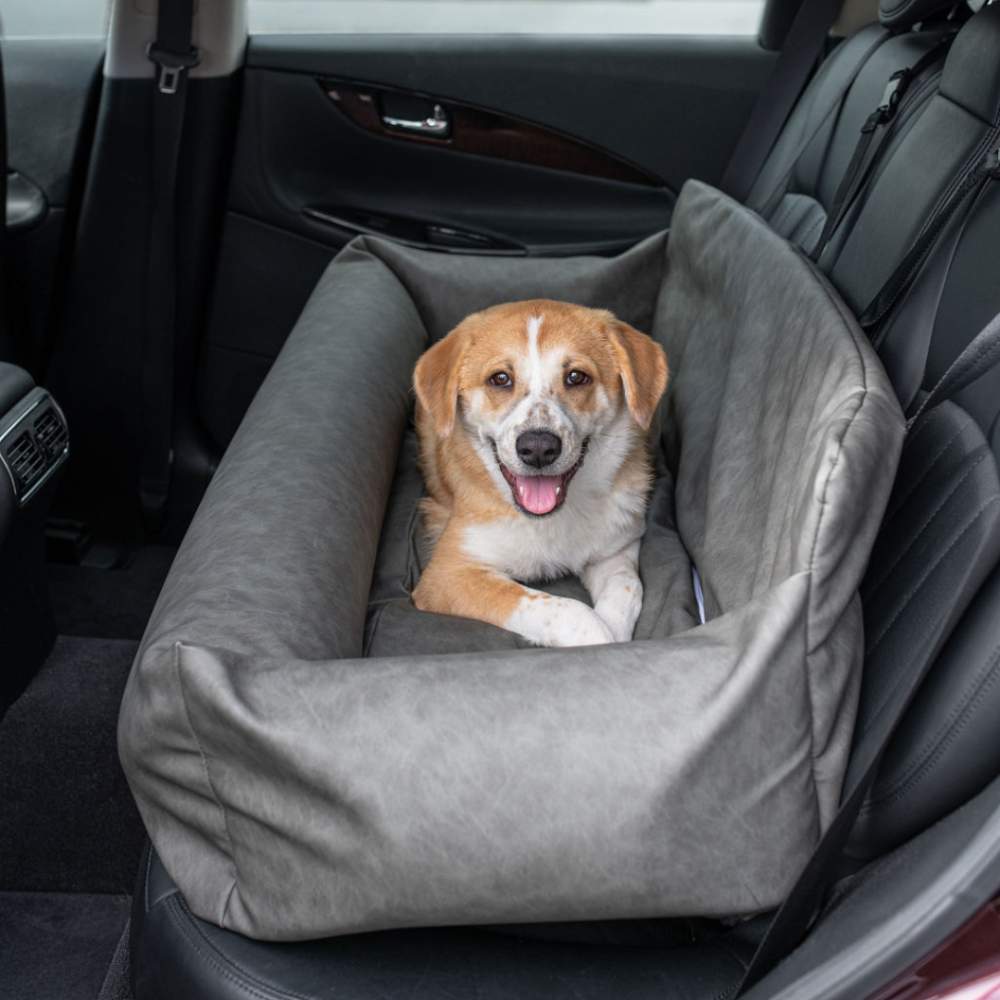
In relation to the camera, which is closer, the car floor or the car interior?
the car interior

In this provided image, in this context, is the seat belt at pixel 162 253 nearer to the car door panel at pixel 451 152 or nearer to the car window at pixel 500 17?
the car door panel at pixel 451 152

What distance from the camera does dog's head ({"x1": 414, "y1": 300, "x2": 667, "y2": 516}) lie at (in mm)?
2414

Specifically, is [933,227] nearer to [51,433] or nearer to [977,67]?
[977,67]

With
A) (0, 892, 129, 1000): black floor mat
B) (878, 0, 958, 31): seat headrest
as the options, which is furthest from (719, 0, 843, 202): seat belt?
(0, 892, 129, 1000): black floor mat

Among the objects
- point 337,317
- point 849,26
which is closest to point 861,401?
point 337,317

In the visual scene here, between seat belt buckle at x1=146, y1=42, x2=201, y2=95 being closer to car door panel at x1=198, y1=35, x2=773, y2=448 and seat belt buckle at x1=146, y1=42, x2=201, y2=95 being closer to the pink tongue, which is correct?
car door panel at x1=198, y1=35, x2=773, y2=448

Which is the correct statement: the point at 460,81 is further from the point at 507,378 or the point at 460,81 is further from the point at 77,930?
the point at 77,930

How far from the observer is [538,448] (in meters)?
2.30

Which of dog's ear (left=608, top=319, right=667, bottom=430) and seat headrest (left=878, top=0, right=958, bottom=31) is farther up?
seat headrest (left=878, top=0, right=958, bottom=31)

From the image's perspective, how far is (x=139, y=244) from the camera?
10.4 ft

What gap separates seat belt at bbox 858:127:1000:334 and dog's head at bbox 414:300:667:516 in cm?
56

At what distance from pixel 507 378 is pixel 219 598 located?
3.08 feet

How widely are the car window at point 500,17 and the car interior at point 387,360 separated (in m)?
0.05

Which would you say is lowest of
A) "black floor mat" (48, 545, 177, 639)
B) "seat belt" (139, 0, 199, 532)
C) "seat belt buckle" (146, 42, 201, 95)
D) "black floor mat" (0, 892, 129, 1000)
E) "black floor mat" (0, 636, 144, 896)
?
"black floor mat" (48, 545, 177, 639)
